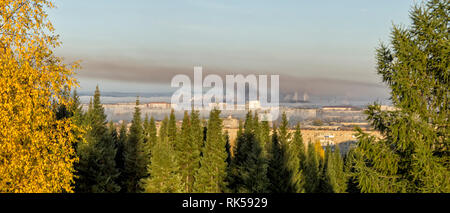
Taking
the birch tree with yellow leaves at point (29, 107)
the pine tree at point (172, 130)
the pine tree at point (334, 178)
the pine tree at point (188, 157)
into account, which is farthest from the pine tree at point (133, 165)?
the birch tree with yellow leaves at point (29, 107)

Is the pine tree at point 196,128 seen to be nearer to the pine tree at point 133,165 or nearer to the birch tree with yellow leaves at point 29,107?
the pine tree at point 133,165

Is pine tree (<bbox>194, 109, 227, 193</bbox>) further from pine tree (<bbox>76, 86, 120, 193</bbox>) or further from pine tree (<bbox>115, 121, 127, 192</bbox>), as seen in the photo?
pine tree (<bbox>76, 86, 120, 193</bbox>)

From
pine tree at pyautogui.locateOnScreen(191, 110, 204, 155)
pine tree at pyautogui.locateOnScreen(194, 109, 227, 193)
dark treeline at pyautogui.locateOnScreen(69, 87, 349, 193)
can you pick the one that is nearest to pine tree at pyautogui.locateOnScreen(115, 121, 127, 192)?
dark treeline at pyautogui.locateOnScreen(69, 87, 349, 193)

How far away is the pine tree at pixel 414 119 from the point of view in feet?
40.7

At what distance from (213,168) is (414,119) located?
5071 centimetres

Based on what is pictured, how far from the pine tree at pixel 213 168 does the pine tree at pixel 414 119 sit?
46882 mm

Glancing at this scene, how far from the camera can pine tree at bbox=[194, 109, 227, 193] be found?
6057 cm

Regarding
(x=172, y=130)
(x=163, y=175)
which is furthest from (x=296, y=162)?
(x=172, y=130)

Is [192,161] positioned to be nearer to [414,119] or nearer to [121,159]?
[121,159]

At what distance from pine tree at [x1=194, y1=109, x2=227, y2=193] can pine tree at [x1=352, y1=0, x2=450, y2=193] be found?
46882mm

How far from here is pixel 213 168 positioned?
6194 cm
